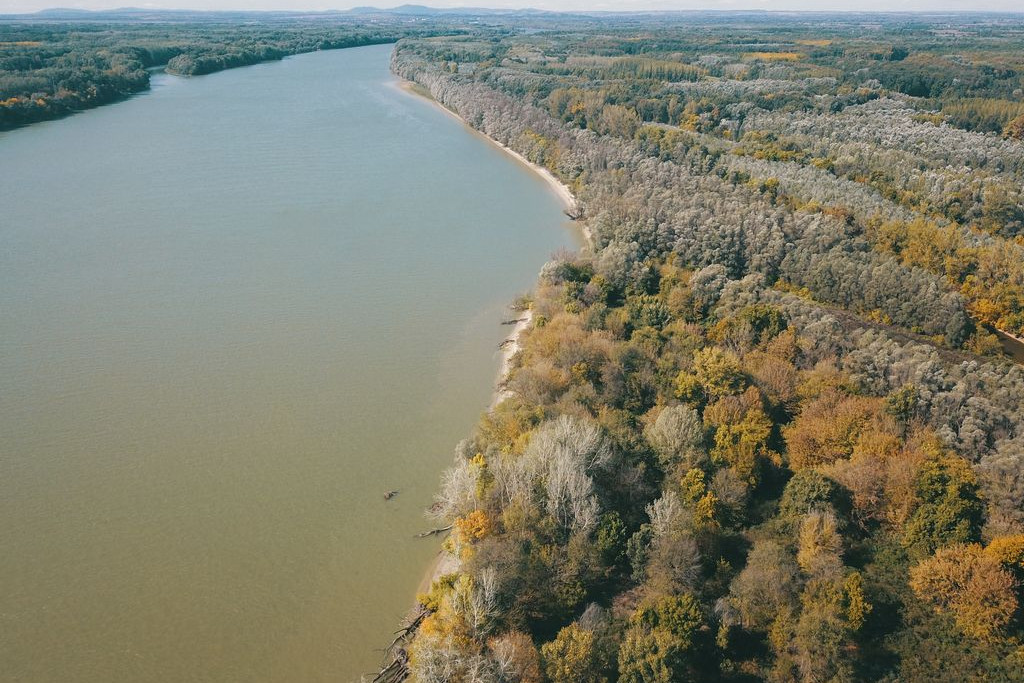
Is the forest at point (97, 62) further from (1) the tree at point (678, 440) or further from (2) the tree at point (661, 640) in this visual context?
(2) the tree at point (661, 640)

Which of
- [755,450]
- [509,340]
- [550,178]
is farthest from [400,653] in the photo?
[550,178]

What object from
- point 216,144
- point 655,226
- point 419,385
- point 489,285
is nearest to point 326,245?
point 489,285

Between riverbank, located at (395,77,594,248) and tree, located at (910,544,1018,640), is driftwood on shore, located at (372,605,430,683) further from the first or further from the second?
riverbank, located at (395,77,594,248)

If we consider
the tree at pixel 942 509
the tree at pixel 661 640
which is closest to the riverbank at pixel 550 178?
the tree at pixel 942 509

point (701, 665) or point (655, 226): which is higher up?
point (655, 226)

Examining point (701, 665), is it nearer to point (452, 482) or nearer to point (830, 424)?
point (452, 482)

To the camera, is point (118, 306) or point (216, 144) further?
point (216, 144)
